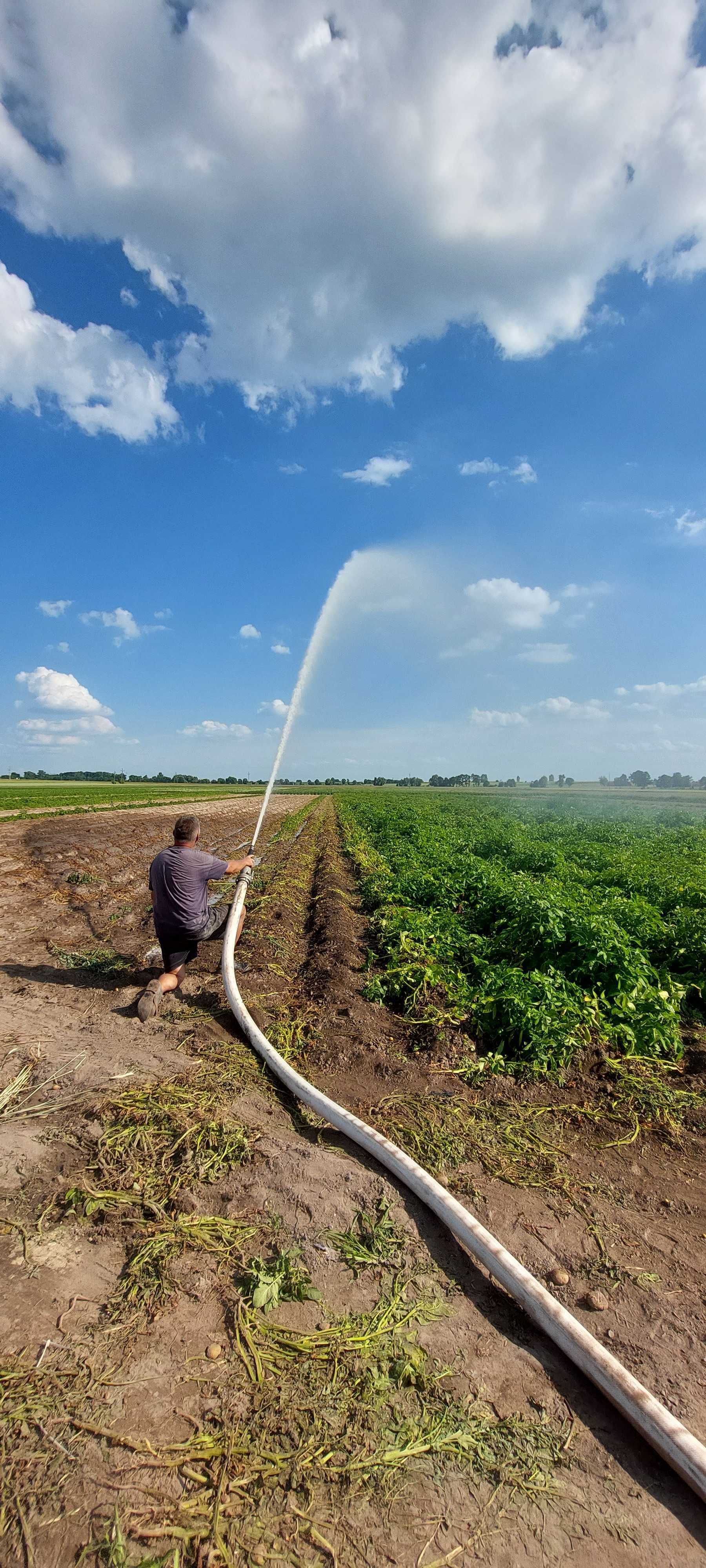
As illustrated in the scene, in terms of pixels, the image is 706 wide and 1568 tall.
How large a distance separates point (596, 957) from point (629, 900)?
2772mm

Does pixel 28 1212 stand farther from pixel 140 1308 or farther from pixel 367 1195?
pixel 367 1195

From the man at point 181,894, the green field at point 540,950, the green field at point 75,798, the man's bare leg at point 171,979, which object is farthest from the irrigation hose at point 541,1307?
the green field at point 75,798

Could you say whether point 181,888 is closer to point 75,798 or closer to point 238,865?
point 238,865

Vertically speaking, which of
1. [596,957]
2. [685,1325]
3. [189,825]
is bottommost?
[685,1325]

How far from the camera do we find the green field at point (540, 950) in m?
7.00

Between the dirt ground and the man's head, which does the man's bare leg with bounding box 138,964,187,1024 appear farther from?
the man's head

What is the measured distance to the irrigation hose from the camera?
2740mm

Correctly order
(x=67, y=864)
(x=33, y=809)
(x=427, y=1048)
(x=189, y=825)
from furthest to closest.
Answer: (x=33, y=809) < (x=67, y=864) < (x=189, y=825) < (x=427, y=1048)

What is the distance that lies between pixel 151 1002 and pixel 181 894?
1.27m

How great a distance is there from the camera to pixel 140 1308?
348 cm

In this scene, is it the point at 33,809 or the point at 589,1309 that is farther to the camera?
the point at 33,809

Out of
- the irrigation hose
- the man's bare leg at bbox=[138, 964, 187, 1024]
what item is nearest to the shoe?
the man's bare leg at bbox=[138, 964, 187, 1024]

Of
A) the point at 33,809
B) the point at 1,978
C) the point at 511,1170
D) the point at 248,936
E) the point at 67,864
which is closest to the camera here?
the point at 511,1170

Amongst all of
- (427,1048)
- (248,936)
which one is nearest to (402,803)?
(248,936)
